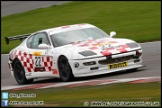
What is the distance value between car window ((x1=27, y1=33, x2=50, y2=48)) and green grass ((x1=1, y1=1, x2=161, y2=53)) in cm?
699

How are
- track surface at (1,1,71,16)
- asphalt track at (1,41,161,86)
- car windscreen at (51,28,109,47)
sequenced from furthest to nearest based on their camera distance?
1. track surface at (1,1,71,16)
2. car windscreen at (51,28,109,47)
3. asphalt track at (1,41,161,86)

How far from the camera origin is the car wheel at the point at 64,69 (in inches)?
477

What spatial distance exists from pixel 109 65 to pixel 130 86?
2.50m

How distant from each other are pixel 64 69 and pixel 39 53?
105 centimetres

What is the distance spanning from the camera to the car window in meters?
13.3

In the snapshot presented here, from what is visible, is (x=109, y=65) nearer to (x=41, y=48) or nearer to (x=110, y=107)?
(x=41, y=48)

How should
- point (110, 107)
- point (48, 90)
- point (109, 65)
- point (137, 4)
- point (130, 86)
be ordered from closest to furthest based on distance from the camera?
point (110, 107), point (130, 86), point (48, 90), point (109, 65), point (137, 4)

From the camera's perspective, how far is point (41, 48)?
13008mm

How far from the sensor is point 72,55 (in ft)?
39.7

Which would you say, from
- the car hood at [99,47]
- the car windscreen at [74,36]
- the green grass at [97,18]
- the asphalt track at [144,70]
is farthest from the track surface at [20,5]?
the car hood at [99,47]

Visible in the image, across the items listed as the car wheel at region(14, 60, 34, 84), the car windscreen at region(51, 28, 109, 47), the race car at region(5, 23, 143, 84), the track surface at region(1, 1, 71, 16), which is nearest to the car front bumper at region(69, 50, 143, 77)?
the race car at region(5, 23, 143, 84)

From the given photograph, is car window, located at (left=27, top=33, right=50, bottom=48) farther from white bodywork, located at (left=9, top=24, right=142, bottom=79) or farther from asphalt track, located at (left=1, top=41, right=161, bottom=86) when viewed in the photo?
asphalt track, located at (left=1, top=41, right=161, bottom=86)

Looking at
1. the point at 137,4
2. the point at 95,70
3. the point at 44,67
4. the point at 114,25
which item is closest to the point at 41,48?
the point at 44,67

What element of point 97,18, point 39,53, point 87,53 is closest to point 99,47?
point 87,53
